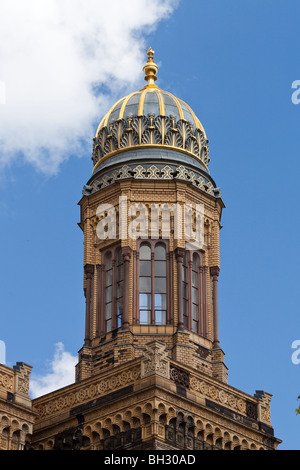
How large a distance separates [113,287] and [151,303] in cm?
202

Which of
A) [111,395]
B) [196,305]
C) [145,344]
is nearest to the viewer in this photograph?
[111,395]

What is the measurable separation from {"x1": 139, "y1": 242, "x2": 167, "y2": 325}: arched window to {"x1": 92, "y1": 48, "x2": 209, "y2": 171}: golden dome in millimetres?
5074

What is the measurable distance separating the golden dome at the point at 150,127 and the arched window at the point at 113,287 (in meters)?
5.06

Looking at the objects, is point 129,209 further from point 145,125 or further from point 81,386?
point 81,386

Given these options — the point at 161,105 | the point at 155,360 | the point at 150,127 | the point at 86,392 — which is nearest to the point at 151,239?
the point at 150,127

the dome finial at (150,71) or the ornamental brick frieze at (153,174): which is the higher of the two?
the dome finial at (150,71)

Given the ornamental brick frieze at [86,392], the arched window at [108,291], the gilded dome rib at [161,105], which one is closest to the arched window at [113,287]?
the arched window at [108,291]

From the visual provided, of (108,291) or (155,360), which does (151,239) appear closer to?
(108,291)

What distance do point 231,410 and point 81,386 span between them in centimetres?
600

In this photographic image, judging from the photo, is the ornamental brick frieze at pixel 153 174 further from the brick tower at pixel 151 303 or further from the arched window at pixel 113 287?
the arched window at pixel 113 287

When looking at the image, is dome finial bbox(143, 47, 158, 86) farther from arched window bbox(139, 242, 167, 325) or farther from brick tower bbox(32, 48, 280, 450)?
arched window bbox(139, 242, 167, 325)

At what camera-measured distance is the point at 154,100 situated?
59719 mm

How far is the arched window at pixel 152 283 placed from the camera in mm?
54469
